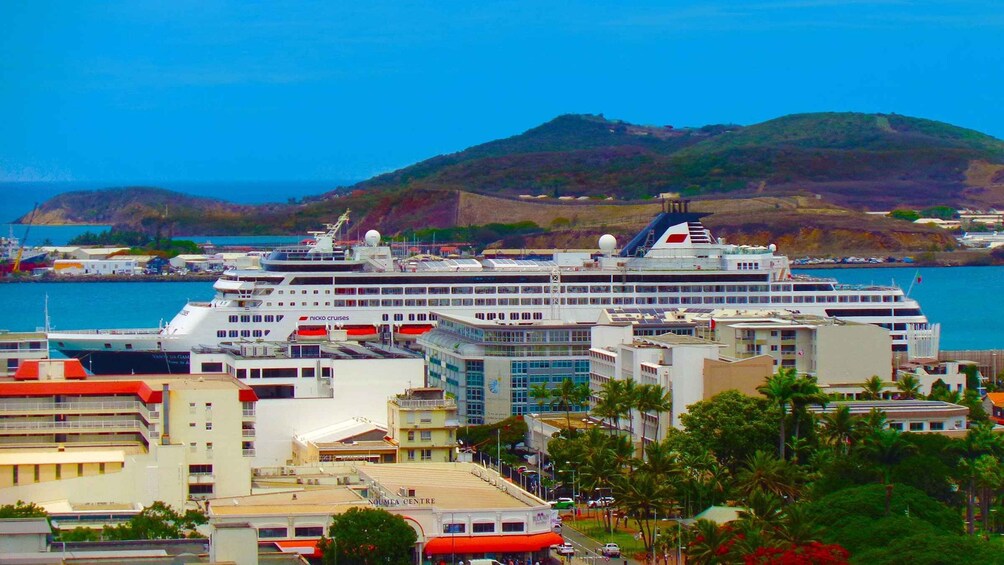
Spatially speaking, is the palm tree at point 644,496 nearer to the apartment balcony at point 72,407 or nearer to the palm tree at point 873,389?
the apartment balcony at point 72,407

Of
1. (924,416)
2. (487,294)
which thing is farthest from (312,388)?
(487,294)

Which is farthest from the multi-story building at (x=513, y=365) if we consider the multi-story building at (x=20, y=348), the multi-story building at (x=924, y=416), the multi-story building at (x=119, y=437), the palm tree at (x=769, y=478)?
the palm tree at (x=769, y=478)

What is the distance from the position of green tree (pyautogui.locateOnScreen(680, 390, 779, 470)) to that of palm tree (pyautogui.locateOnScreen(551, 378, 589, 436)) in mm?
4115

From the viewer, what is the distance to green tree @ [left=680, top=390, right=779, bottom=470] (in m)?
39.9

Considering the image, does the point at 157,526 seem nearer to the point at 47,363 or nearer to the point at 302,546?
the point at 302,546

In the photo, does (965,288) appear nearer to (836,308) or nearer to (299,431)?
(836,308)

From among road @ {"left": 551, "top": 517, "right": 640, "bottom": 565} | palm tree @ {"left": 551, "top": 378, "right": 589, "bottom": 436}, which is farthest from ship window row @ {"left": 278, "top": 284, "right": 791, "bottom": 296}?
road @ {"left": 551, "top": 517, "right": 640, "bottom": 565}

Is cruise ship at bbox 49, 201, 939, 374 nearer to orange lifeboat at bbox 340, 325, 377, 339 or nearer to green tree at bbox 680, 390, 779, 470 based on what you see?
orange lifeboat at bbox 340, 325, 377, 339

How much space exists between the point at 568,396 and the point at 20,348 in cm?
1267

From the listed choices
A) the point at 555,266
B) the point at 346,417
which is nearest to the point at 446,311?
the point at 555,266

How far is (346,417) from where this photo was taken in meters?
44.0

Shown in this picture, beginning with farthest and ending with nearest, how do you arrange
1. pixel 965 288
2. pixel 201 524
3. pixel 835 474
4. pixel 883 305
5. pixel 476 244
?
pixel 476 244 → pixel 965 288 → pixel 883 305 → pixel 835 474 → pixel 201 524

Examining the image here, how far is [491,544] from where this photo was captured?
33.4 meters

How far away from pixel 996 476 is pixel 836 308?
29.4 m
